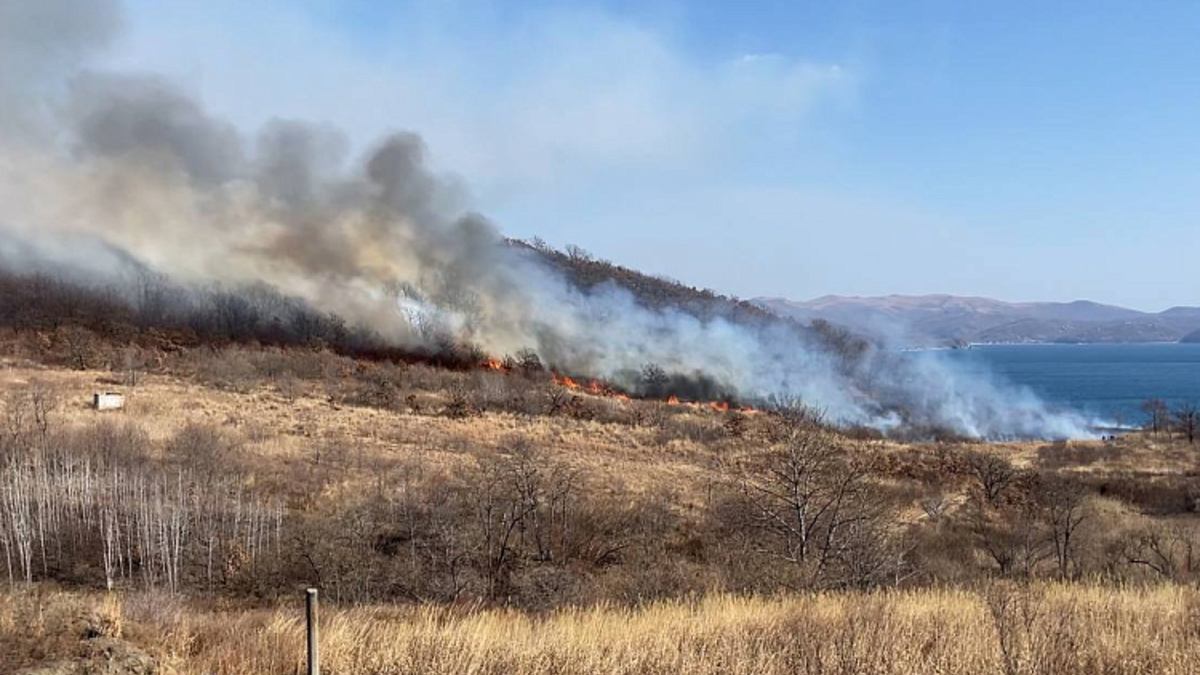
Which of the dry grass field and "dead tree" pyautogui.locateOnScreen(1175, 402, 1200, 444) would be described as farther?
"dead tree" pyautogui.locateOnScreen(1175, 402, 1200, 444)

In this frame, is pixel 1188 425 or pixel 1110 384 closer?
pixel 1188 425

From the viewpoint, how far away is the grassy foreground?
245 inches

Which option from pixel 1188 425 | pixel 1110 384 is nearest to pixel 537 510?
pixel 1188 425

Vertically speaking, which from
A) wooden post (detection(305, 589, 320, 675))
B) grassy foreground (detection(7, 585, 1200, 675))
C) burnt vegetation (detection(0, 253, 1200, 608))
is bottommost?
burnt vegetation (detection(0, 253, 1200, 608))

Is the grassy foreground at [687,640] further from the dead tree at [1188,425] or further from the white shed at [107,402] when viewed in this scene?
the dead tree at [1188,425]

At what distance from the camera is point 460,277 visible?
192ft

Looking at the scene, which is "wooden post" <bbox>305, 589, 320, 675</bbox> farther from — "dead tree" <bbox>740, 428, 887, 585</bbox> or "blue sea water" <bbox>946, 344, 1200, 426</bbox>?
"blue sea water" <bbox>946, 344, 1200, 426</bbox>

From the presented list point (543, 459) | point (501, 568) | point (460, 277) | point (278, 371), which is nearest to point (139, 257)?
point (278, 371)

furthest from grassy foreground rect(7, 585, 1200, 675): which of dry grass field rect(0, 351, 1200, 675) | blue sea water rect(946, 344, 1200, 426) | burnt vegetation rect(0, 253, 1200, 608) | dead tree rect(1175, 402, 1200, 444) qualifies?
blue sea water rect(946, 344, 1200, 426)

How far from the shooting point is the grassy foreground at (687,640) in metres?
6.21

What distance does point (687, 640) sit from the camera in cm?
707

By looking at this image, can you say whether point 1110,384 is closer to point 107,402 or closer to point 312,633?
point 107,402

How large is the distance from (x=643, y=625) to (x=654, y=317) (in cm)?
5944

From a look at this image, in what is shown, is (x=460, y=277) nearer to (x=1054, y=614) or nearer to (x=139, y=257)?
(x=139, y=257)
